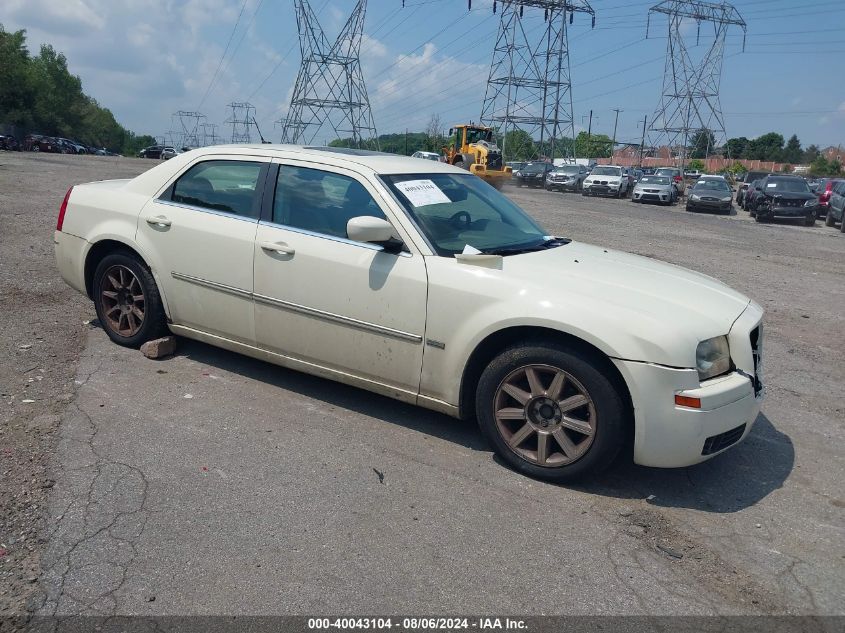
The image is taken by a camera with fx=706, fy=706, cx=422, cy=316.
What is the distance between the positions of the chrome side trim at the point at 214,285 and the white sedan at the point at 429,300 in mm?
15

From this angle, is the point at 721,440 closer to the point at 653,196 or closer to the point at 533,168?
the point at 653,196

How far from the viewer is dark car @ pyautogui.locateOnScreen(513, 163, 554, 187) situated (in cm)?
4375

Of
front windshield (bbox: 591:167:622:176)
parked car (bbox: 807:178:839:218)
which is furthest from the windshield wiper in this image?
front windshield (bbox: 591:167:622:176)

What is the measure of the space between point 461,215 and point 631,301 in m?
1.38

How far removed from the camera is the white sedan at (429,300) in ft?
11.8

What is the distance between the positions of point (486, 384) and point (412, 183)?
1.50m

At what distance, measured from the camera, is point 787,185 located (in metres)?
25.7

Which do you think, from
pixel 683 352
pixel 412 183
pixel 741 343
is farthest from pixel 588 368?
pixel 412 183

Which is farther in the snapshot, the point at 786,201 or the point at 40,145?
the point at 40,145

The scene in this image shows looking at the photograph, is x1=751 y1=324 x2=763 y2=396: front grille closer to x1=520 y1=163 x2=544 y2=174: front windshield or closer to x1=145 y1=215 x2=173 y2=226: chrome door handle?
x1=145 y1=215 x2=173 y2=226: chrome door handle

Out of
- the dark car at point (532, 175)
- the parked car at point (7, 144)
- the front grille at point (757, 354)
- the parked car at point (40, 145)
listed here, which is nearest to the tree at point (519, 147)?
the dark car at point (532, 175)

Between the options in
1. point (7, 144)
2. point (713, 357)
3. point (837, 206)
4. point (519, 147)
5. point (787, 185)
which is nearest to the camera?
point (713, 357)

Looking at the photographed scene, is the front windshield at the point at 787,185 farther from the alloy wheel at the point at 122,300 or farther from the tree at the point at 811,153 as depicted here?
the tree at the point at 811,153

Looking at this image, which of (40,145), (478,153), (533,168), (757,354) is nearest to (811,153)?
(533,168)
